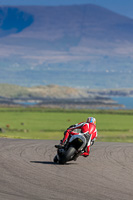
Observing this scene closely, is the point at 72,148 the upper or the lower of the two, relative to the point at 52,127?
upper

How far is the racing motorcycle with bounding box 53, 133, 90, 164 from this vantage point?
1736 cm

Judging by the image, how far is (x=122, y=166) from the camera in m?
17.2

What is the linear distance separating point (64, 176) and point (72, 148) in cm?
287

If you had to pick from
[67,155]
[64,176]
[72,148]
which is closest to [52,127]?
[72,148]

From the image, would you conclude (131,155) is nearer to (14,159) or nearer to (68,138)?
(68,138)

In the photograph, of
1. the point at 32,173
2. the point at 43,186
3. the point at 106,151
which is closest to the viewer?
the point at 43,186

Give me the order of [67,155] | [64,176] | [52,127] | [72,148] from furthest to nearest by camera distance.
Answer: [52,127] < [72,148] < [67,155] < [64,176]

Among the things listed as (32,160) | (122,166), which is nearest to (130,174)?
(122,166)

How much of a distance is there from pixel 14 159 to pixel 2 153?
202 cm

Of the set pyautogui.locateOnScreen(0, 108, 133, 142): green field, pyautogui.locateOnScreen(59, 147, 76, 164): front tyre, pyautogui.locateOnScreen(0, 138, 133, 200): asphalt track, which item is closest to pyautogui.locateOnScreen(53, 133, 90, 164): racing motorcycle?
pyautogui.locateOnScreen(59, 147, 76, 164): front tyre

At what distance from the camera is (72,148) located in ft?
57.1

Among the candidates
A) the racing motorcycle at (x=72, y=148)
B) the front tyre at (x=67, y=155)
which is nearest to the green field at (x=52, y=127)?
the racing motorcycle at (x=72, y=148)

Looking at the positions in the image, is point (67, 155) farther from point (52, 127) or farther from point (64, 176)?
point (52, 127)

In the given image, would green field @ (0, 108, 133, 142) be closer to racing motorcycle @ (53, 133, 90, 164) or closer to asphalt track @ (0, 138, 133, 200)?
asphalt track @ (0, 138, 133, 200)
